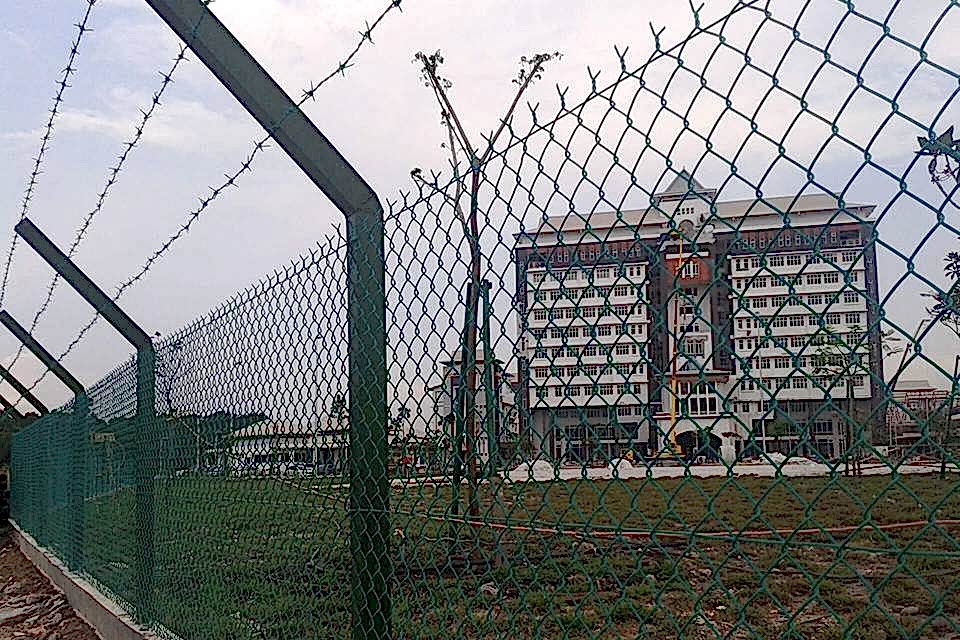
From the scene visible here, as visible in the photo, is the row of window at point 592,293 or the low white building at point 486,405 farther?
the low white building at point 486,405

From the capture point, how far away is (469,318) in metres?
2.11

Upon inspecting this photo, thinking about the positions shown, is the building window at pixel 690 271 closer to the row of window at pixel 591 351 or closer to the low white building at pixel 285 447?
the row of window at pixel 591 351

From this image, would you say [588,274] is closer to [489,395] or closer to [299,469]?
[489,395]

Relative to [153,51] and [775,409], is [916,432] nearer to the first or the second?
[775,409]

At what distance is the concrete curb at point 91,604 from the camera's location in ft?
16.1

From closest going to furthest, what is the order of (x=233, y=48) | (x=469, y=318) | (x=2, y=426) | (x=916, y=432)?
(x=916, y=432), (x=469, y=318), (x=233, y=48), (x=2, y=426)

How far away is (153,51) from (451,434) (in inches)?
78.0

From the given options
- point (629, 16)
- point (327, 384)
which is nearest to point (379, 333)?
point (327, 384)

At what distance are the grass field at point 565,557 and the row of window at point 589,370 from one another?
0.58 feet

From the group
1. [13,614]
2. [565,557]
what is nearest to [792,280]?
[565,557]

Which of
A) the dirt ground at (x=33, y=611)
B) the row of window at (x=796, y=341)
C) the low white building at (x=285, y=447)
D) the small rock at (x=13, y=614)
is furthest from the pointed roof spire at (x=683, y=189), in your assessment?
the small rock at (x=13, y=614)

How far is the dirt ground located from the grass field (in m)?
0.60

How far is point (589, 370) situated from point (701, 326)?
0.84ft

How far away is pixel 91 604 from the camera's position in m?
6.00
